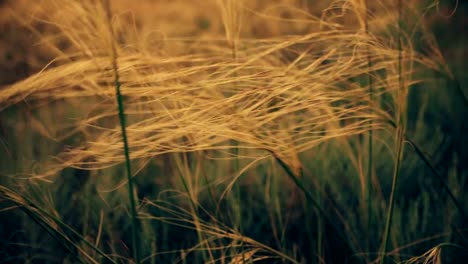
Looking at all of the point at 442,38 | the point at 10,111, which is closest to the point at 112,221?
the point at 10,111

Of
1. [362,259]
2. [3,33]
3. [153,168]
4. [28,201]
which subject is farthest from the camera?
[3,33]

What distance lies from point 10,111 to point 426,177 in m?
1.42

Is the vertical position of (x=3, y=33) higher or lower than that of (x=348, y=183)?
higher

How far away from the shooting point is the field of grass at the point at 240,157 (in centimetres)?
63

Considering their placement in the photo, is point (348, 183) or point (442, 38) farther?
point (442, 38)

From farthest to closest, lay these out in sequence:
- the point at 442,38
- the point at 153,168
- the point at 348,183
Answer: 1. the point at 442,38
2. the point at 153,168
3. the point at 348,183

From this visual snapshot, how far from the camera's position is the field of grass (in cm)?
63

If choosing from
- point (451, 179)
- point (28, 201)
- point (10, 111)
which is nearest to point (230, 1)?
point (28, 201)

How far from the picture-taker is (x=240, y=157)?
2.96 ft

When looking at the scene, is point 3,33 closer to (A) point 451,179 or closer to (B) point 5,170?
(B) point 5,170

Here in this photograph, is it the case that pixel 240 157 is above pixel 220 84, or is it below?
below

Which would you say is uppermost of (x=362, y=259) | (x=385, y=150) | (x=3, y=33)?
(x=3, y=33)

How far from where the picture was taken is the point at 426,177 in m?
1.08

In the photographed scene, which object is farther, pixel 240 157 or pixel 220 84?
pixel 240 157
